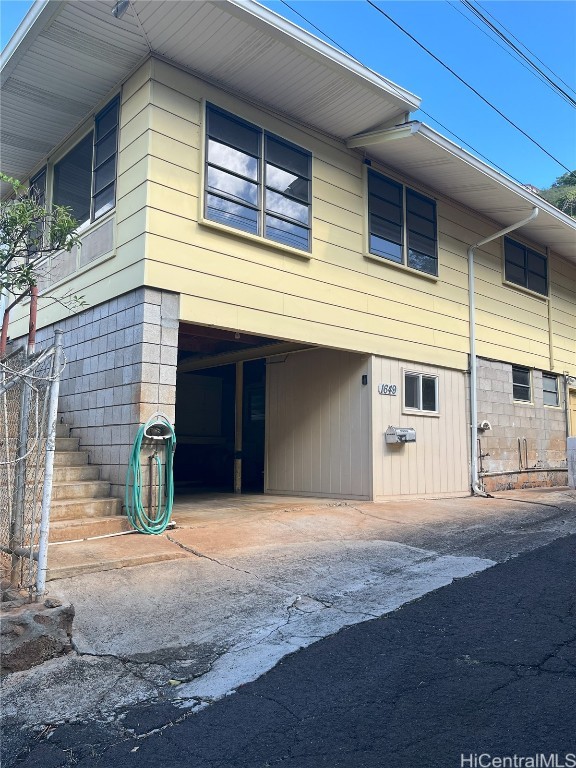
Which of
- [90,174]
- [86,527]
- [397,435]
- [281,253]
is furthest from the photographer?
[397,435]

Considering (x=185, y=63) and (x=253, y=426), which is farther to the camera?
(x=253, y=426)

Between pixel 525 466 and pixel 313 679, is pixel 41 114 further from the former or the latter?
pixel 525 466

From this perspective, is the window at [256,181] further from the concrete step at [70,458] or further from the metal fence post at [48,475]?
the metal fence post at [48,475]

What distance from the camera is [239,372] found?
1147 centimetres

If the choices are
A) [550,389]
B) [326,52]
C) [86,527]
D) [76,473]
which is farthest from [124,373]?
[550,389]

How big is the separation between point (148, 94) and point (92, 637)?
588cm

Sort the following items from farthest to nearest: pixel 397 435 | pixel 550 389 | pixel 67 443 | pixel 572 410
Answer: pixel 572 410 → pixel 550 389 → pixel 397 435 → pixel 67 443

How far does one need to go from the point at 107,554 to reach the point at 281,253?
4.49 metres

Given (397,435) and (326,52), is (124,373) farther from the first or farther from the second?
(326,52)

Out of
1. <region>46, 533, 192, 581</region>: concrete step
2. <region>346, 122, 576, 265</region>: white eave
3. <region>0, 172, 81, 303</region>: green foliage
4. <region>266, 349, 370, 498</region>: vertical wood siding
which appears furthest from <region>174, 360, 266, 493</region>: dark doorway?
<region>0, 172, 81, 303</region>: green foliage

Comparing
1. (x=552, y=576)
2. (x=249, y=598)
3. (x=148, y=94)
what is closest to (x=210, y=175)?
(x=148, y=94)

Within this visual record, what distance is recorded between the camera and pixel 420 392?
10.2m

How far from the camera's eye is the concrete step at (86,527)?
5.93 meters

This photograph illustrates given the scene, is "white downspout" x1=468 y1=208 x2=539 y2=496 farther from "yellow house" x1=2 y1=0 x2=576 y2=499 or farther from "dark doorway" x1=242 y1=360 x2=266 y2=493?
"dark doorway" x1=242 y1=360 x2=266 y2=493
